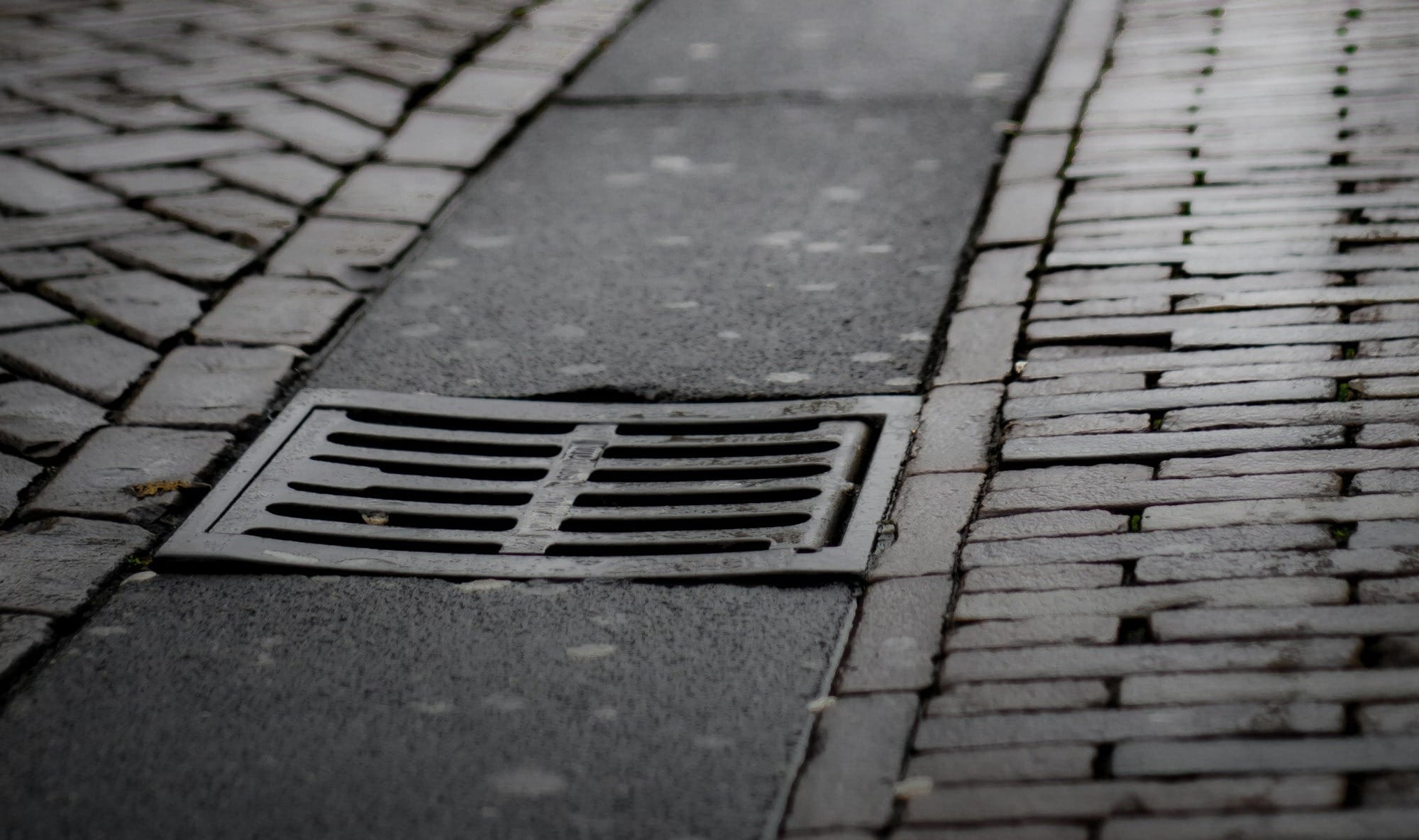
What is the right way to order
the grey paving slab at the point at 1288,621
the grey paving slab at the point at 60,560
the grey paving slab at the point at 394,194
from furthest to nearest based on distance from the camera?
→ the grey paving slab at the point at 394,194
the grey paving slab at the point at 60,560
the grey paving slab at the point at 1288,621

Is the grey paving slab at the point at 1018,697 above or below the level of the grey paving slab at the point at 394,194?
below

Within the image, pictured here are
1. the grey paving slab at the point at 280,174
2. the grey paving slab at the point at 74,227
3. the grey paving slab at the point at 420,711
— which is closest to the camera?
the grey paving slab at the point at 420,711

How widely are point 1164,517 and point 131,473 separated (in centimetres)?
189

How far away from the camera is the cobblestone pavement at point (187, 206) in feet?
8.61

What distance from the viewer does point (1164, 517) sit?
2.24 metres

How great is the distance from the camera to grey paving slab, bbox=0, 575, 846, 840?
1.83 meters

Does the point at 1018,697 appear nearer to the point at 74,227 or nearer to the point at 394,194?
the point at 394,194

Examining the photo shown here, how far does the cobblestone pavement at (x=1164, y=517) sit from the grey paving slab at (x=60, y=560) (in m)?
1.29

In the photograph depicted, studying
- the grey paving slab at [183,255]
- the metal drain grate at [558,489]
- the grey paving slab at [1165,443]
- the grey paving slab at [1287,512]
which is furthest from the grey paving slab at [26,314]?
the grey paving slab at [1287,512]

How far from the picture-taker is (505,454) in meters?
2.68

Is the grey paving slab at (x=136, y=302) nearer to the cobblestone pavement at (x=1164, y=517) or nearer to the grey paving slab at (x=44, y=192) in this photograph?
the grey paving slab at (x=44, y=192)

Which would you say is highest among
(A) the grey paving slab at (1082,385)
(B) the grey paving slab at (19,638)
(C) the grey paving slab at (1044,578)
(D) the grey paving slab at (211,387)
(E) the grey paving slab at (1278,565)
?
(B) the grey paving slab at (19,638)

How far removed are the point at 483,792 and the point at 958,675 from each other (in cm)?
68

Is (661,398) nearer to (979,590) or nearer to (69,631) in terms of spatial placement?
(979,590)
